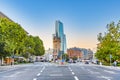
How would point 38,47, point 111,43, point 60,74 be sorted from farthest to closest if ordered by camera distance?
point 38,47 < point 111,43 < point 60,74

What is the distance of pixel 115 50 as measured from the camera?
87125mm

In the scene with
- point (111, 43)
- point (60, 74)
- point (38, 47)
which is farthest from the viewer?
point (38, 47)

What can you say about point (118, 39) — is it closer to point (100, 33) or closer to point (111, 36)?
point (111, 36)

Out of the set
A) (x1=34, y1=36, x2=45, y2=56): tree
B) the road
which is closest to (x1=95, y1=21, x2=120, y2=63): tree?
the road

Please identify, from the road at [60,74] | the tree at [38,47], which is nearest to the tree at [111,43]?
the road at [60,74]

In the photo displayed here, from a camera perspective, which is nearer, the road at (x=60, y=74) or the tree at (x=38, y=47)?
the road at (x=60, y=74)

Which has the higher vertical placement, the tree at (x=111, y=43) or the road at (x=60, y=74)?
the tree at (x=111, y=43)

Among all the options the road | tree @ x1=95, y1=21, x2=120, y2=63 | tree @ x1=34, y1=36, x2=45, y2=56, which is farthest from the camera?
tree @ x1=34, y1=36, x2=45, y2=56

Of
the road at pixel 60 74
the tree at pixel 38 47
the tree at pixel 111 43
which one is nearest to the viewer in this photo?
the road at pixel 60 74

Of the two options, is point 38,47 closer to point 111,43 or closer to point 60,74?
point 111,43

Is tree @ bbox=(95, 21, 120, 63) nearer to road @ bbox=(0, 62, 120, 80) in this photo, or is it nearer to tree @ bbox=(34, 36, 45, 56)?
road @ bbox=(0, 62, 120, 80)

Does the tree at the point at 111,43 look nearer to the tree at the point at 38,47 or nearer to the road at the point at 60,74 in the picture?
the road at the point at 60,74

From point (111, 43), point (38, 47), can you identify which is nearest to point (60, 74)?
point (111, 43)

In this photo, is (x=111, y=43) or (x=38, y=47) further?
(x=38, y=47)
